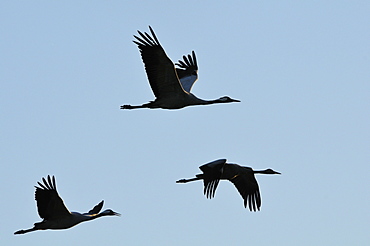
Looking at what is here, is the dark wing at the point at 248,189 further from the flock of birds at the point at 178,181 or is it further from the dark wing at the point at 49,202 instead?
the dark wing at the point at 49,202

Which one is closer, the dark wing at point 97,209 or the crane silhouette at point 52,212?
the crane silhouette at point 52,212

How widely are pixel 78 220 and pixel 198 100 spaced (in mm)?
4388

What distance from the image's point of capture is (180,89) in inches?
973

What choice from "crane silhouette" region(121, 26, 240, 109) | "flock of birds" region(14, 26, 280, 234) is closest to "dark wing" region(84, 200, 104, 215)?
"flock of birds" region(14, 26, 280, 234)

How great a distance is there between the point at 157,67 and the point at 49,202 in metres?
4.24

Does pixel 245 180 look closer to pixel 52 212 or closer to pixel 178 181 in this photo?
pixel 178 181

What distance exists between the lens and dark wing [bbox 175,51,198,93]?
28138mm

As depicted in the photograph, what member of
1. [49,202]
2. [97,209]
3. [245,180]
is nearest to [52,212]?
[49,202]

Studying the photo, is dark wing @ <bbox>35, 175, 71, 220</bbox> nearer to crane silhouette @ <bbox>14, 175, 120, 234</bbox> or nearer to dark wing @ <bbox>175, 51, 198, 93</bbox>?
crane silhouette @ <bbox>14, 175, 120, 234</bbox>

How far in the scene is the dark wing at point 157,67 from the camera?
23594 mm

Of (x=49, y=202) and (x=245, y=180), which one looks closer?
(x=49, y=202)

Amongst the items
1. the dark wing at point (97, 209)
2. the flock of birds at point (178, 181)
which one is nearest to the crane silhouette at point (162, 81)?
the flock of birds at point (178, 181)

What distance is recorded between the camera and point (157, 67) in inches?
941

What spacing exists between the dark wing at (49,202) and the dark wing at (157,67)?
138 inches
